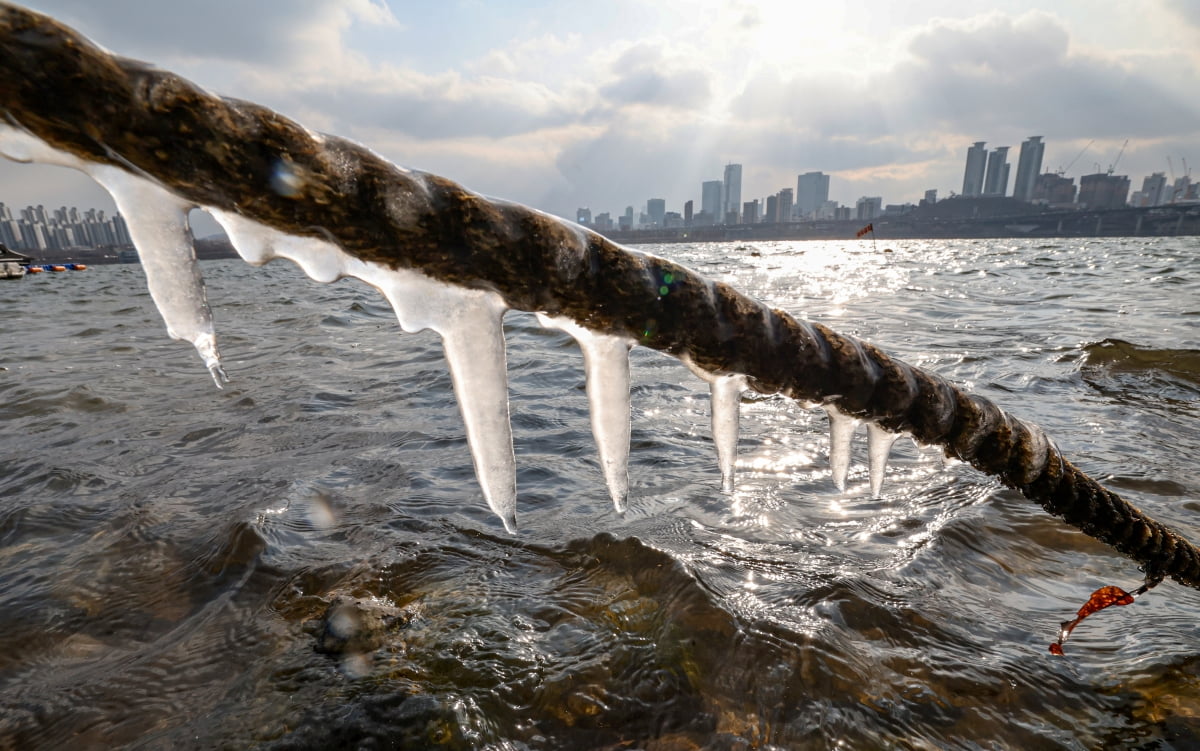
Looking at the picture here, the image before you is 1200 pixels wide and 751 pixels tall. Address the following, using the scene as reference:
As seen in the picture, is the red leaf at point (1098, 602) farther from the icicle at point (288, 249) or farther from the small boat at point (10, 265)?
the small boat at point (10, 265)

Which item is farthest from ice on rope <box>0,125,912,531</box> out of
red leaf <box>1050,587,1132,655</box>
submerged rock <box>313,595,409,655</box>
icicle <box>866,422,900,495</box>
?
red leaf <box>1050,587,1132,655</box>

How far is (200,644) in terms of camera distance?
301 centimetres

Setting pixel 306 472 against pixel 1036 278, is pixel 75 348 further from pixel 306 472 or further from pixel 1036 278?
pixel 1036 278

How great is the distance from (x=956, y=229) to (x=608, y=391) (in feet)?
544

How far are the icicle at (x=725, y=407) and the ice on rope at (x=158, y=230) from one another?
141cm

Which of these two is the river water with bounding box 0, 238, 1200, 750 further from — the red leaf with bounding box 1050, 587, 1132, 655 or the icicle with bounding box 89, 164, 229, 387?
the icicle with bounding box 89, 164, 229, 387

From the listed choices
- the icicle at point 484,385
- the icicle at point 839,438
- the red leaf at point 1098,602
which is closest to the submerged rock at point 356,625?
the icicle at point 484,385

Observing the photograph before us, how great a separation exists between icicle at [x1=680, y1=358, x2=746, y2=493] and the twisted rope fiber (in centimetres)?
8

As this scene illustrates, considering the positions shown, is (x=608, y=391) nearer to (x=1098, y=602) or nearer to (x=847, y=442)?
(x=847, y=442)

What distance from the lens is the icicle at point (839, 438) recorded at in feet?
7.59

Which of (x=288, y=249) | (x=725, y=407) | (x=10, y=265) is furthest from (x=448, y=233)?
(x=10, y=265)

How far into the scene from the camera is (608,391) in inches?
76.5

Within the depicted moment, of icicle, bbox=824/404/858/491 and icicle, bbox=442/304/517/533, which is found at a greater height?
icicle, bbox=442/304/517/533

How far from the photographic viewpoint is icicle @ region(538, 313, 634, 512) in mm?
1773
